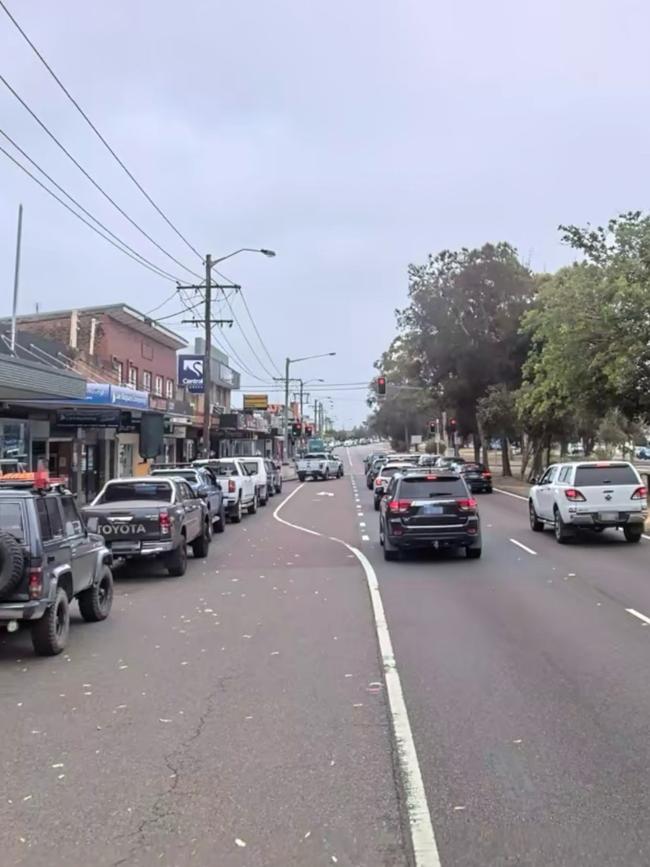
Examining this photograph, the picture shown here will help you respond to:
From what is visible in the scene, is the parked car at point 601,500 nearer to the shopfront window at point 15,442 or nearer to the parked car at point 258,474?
the parked car at point 258,474

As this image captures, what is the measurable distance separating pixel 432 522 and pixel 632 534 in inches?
210

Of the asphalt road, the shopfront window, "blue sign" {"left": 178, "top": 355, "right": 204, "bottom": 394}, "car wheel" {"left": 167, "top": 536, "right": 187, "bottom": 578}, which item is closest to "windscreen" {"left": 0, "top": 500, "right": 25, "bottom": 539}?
the asphalt road

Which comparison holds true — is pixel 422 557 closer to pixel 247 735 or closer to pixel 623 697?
pixel 623 697

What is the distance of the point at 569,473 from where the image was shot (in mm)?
18500

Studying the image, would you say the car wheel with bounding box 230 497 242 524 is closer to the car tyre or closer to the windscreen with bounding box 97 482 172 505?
the windscreen with bounding box 97 482 172 505

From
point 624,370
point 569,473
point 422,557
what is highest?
point 624,370

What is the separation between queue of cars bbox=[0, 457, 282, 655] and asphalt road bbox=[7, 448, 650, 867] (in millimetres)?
404

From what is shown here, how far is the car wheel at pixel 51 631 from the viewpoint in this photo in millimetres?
8148

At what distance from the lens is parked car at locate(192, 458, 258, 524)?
999 inches

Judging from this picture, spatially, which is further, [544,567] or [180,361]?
[180,361]

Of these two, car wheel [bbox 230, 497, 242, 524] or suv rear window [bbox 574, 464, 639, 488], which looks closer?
suv rear window [bbox 574, 464, 639, 488]

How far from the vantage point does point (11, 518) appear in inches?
329

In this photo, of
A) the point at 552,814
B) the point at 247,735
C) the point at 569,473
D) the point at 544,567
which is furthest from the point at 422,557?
the point at 552,814

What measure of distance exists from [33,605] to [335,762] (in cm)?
387
